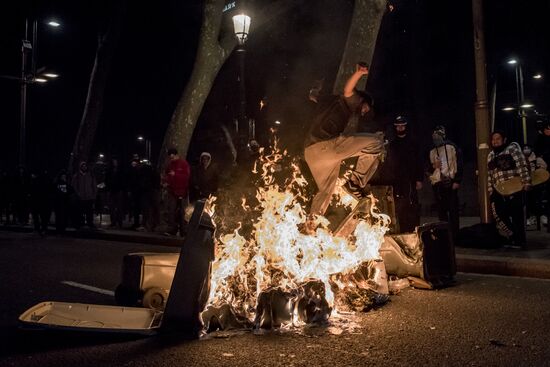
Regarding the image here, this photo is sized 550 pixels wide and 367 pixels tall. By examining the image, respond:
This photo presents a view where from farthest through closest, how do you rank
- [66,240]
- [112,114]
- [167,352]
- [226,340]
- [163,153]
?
1. [112,114]
2. [163,153]
3. [66,240]
4. [226,340]
5. [167,352]

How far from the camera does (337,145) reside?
6.16 metres

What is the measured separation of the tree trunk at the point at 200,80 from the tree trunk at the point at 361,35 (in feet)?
21.0

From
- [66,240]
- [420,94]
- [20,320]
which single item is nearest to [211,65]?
[66,240]

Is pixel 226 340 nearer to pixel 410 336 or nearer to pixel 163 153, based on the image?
pixel 410 336

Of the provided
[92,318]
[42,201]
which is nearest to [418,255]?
[92,318]

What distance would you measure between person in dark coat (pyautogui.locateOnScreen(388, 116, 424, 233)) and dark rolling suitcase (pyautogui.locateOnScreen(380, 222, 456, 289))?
2.80 meters

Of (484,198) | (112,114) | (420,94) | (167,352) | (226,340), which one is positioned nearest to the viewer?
(167,352)

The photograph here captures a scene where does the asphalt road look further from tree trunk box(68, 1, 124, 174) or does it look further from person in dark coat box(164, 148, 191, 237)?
tree trunk box(68, 1, 124, 174)

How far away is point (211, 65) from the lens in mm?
15789

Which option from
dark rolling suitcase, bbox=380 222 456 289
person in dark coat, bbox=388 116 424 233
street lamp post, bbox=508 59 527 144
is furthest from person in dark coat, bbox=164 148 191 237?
street lamp post, bbox=508 59 527 144

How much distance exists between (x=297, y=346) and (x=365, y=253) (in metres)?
1.81

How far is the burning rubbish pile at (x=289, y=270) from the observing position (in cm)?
468

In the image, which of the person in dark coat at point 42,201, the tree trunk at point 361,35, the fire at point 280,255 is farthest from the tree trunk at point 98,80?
the fire at point 280,255

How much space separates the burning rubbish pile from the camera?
184 inches
